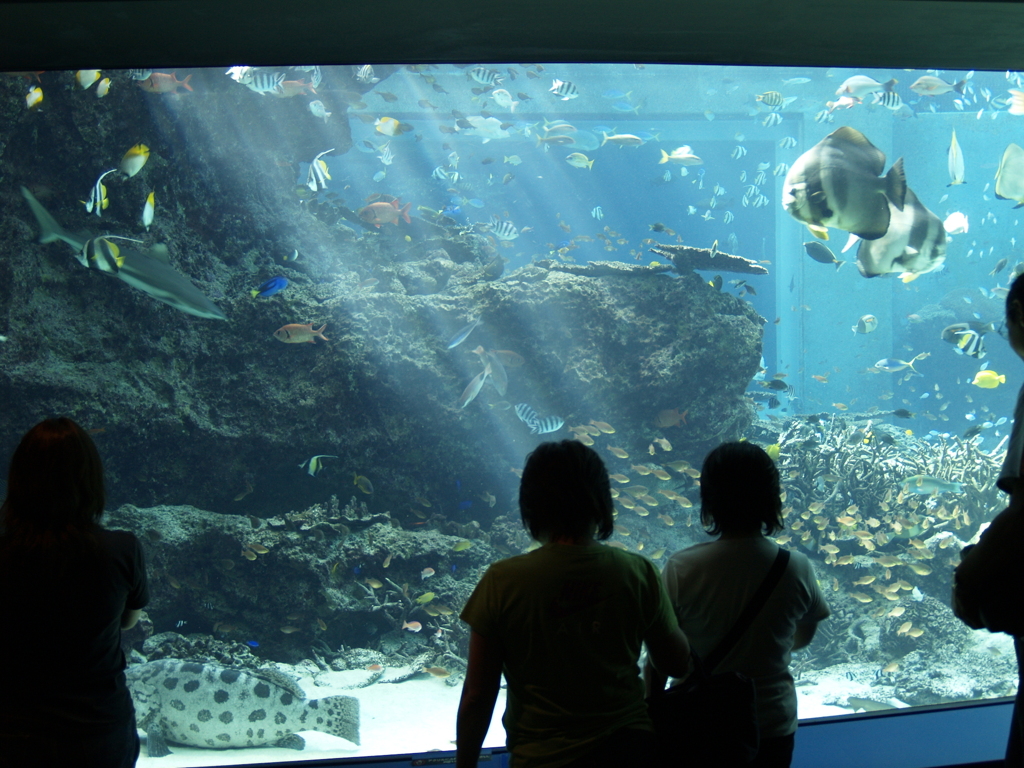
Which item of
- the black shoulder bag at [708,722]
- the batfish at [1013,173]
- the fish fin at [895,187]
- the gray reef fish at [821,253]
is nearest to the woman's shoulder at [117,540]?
the black shoulder bag at [708,722]

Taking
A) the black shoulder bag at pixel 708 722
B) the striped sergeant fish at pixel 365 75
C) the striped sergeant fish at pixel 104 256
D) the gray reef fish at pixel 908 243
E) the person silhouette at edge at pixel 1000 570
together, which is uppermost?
the striped sergeant fish at pixel 365 75

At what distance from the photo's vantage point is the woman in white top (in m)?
1.62

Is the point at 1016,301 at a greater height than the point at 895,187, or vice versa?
the point at 895,187

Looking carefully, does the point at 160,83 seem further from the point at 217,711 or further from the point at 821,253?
the point at 821,253

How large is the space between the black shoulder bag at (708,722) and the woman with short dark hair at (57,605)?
156cm

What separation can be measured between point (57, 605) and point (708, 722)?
174 centimetres

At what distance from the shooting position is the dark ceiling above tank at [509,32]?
239 centimetres

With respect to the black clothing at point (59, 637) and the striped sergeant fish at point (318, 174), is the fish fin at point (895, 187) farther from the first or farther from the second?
the striped sergeant fish at point (318, 174)

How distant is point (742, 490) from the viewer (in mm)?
1671

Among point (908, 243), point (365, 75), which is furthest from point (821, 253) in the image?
point (365, 75)

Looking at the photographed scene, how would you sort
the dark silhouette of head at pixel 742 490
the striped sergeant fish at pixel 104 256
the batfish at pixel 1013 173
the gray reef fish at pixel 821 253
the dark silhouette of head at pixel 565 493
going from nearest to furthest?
the dark silhouette of head at pixel 565 493 < the dark silhouette of head at pixel 742 490 < the striped sergeant fish at pixel 104 256 < the batfish at pixel 1013 173 < the gray reef fish at pixel 821 253

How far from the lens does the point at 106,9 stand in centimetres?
234

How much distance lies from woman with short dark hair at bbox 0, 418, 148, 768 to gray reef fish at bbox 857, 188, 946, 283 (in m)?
3.98

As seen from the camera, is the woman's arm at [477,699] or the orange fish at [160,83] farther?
the orange fish at [160,83]
